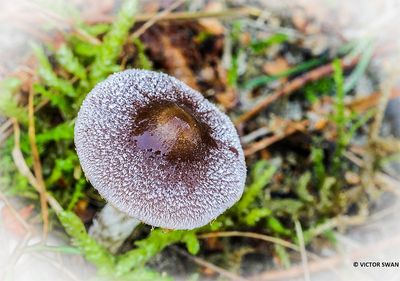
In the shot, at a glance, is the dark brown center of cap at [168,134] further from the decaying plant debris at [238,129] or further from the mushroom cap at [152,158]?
the decaying plant debris at [238,129]

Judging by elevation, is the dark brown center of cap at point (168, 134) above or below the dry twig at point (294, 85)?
above

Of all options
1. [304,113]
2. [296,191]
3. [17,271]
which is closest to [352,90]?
[304,113]

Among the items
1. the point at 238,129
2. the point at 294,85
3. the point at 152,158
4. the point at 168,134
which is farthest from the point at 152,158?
the point at 294,85

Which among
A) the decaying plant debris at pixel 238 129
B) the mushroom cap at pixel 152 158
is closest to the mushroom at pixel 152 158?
the mushroom cap at pixel 152 158

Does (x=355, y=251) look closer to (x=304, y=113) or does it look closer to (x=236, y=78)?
(x=304, y=113)

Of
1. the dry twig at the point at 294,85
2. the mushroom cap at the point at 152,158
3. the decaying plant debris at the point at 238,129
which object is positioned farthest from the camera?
the dry twig at the point at 294,85

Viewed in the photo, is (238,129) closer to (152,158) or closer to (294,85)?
(294,85)

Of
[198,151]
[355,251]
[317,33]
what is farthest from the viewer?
[317,33]

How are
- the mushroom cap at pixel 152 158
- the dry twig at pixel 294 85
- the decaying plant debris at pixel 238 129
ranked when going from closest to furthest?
the mushroom cap at pixel 152 158
the decaying plant debris at pixel 238 129
the dry twig at pixel 294 85
